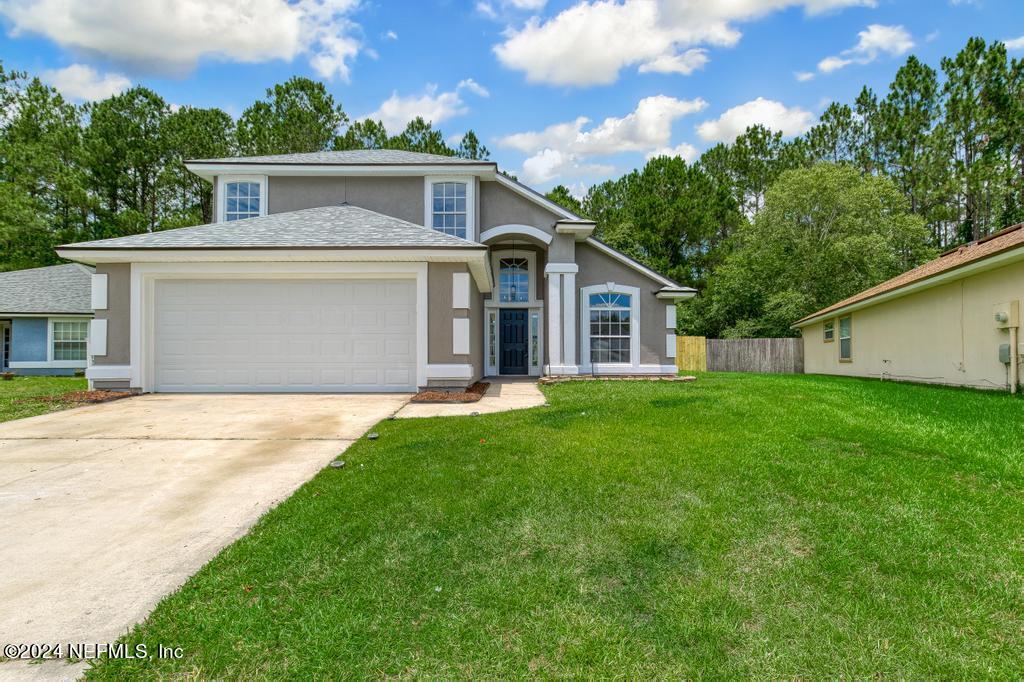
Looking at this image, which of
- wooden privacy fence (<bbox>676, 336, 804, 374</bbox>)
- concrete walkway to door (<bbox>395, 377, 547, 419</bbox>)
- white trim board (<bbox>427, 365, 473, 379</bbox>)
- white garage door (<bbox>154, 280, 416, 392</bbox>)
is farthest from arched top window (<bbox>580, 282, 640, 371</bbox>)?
wooden privacy fence (<bbox>676, 336, 804, 374</bbox>)

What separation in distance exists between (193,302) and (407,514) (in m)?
8.82

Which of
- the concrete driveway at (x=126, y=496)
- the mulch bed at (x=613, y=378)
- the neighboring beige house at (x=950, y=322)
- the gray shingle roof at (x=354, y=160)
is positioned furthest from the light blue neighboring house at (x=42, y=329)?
the neighboring beige house at (x=950, y=322)

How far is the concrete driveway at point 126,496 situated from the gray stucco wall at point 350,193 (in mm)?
7411

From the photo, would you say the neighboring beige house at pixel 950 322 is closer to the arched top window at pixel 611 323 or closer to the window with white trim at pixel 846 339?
the window with white trim at pixel 846 339

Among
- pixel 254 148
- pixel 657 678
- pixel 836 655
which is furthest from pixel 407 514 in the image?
pixel 254 148

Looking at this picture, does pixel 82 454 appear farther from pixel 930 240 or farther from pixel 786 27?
pixel 930 240

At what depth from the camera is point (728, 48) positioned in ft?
41.1

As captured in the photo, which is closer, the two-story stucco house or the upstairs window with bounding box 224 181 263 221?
the two-story stucco house

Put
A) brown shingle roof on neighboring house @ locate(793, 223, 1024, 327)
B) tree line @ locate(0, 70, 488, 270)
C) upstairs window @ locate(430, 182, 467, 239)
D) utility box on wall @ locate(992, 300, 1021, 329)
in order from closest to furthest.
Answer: utility box on wall @ locate(992, 300, 1021, 329), brown shingle roof on neighboring house @ locate(793, 223, 1024, 327), upstairs window @ locate(430, 182, 467, 239), tree line @ locate(0, 70, 488, 270)

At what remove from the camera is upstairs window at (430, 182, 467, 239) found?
13.0m

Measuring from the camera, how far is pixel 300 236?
981 cm

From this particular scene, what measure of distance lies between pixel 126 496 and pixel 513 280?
1187 centimetres

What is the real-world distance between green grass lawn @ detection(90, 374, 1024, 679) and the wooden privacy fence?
612 inches

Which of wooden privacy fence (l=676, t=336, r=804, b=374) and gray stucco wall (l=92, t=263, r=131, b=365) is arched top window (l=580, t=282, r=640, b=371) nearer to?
wooden privacy fence (l=676, t=336, r=804, b=374)
